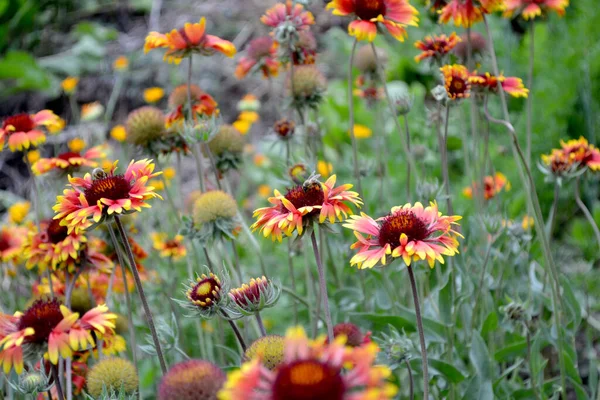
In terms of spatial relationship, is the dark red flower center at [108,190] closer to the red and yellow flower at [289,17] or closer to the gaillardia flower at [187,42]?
the gaillardia flower at [187,42]

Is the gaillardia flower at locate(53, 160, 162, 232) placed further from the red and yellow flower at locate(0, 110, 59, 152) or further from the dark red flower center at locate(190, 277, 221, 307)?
the red and yellow flower at locate(0, 110, 59, 152)

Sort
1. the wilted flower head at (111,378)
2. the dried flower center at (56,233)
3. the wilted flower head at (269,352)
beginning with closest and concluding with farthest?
the wilted flower head at (269,352), the wilted flower head at (111,378), the dried flower center at (56,233)

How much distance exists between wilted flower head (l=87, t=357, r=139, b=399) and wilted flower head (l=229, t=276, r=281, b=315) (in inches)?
11.4

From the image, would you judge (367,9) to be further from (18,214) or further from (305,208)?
(18,214)

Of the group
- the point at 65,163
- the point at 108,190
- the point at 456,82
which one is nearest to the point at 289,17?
the point at 456,82

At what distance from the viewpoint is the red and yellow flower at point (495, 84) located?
1.56 metres

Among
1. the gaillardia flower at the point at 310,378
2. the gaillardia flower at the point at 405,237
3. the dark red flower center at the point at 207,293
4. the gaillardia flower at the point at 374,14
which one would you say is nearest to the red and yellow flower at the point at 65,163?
the dark red flower center at the point at 207,293

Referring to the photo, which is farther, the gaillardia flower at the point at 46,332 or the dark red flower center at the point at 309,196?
the dark red flower center at the point at 309,196

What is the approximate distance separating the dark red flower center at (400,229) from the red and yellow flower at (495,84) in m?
0.50

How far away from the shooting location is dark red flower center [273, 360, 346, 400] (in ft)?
2.32

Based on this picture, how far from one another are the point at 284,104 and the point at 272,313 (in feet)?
3.10

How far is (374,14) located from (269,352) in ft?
3.02

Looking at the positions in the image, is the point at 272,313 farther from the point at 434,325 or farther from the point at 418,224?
the point at 418,224

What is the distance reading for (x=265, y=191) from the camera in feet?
10.9
